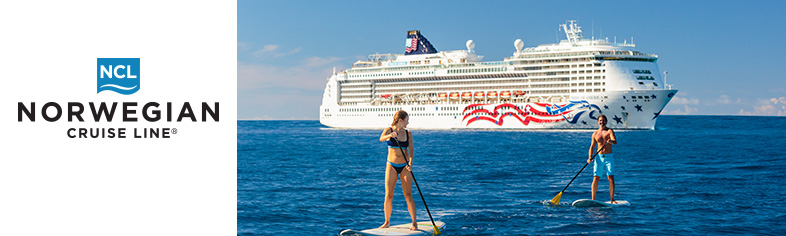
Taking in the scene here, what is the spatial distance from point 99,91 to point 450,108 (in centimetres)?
6888

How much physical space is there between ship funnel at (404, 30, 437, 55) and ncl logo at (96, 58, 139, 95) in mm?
79315

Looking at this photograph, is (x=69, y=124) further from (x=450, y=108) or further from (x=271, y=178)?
(x=450, y=108)

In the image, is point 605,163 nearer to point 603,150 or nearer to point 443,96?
point 603,150

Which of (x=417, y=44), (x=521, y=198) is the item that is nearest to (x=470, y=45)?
(x=417, y=44)

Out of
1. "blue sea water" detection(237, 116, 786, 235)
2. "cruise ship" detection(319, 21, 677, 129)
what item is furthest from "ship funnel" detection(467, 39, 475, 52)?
"blue sea water" detection(237, 116, 786, 235)

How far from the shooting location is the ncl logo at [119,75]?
891 centimetres

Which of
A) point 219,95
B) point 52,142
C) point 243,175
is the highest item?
point 219,95

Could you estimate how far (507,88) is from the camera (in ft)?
253

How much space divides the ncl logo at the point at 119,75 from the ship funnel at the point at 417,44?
260ft

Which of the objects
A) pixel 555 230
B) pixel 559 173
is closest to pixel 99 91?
pixel 555 230

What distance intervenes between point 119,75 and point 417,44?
79.9 metres

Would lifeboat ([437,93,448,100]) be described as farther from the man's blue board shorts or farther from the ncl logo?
the ncl logo

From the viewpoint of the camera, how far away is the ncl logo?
8906 millimetres

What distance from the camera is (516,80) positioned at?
76.2 m
